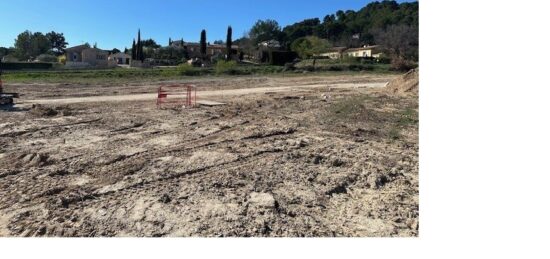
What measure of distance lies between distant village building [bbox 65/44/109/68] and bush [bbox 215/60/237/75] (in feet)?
24.5

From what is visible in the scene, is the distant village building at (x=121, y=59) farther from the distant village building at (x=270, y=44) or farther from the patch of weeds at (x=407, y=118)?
the patch of weeds at (x=407, y=118)

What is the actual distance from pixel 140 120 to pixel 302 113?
3861 mm

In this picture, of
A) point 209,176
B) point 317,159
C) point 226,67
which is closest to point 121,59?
point 226,67

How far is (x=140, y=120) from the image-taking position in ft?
31.9

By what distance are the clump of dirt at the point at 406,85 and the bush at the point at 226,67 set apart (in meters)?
15.9

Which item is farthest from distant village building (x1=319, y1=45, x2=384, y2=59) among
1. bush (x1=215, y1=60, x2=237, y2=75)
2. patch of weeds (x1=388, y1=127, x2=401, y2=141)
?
patch of weeds (x1=388, y1=127, x2=401, y2=141)

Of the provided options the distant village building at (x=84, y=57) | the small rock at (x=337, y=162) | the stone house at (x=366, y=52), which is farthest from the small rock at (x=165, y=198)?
the stone house at (x=366, y=52)

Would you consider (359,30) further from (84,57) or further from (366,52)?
(84,57)

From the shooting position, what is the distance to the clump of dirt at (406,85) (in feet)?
47.1

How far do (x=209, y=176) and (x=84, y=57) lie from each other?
74.2 feet

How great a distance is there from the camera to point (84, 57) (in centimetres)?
2506
